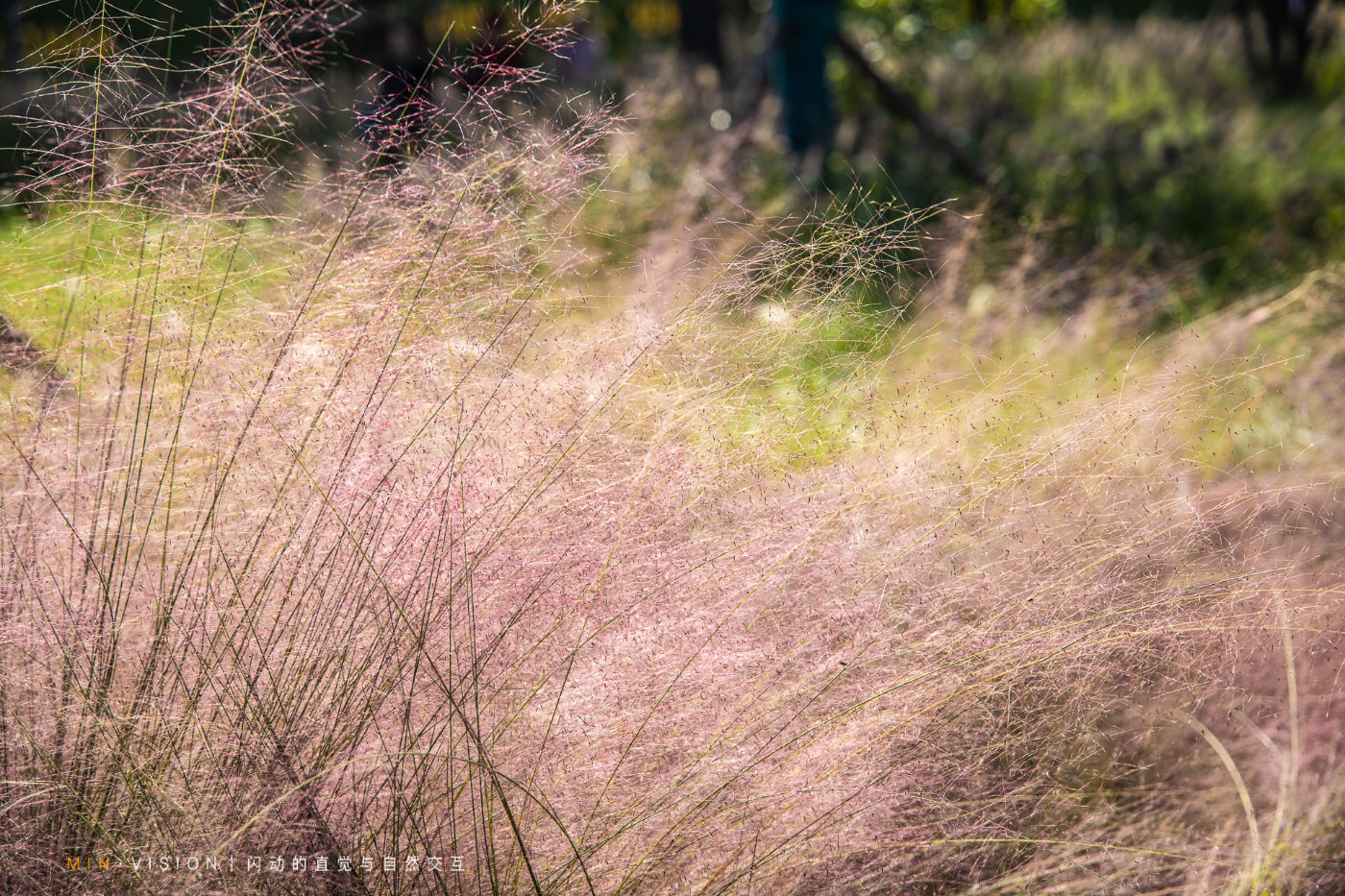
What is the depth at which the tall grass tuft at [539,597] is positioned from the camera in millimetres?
1257

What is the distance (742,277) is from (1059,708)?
0.80m

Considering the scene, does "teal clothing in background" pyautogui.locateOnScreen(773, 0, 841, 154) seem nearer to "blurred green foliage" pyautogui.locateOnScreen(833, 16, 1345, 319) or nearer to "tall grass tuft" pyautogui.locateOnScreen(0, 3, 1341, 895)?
"blurred green foliage" pyautogui.locateOnScreen(833, 16, 1345, 319)

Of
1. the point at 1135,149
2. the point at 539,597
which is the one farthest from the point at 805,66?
the point at 539,597

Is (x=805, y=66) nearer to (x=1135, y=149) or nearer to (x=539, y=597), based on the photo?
(x=1135, y=149)

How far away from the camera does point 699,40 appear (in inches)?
281

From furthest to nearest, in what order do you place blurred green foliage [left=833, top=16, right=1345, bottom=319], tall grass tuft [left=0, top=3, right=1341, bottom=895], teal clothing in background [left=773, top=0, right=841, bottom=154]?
teal clothing in background [left=773, top=0, right=841, bottom=154]
blurred green foliage [left=833, top=16, right=1345, bottom=319]
tall grass tuft [left=0, top=3, right=1341, bottom=895]

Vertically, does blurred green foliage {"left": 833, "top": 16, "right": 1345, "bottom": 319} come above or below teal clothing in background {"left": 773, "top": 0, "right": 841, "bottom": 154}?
below

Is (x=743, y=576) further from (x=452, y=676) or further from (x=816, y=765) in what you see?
(x=452, y=676)

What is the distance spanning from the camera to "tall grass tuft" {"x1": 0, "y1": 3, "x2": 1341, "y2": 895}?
1.26 m

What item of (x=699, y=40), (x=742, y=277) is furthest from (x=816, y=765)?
(x=699, y=40)

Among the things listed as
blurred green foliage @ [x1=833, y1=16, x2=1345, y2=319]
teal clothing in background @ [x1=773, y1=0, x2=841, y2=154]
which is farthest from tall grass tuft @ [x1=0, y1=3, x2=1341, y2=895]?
teal clothing in background @ [x1=773, y1=0, x2=841, y2=154]

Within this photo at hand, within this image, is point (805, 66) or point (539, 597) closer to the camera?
point (539, 597)

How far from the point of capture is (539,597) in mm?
1357

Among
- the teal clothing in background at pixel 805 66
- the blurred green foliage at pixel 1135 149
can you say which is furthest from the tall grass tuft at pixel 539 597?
the teal clothing in background at pixel 805 66
